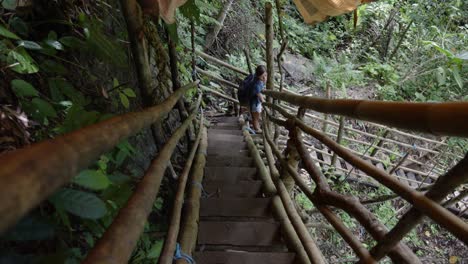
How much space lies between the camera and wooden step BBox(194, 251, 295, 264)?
5.49ft

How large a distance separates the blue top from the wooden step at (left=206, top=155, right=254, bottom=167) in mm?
1531

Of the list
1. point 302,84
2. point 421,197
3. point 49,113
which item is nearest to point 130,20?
point 49,113

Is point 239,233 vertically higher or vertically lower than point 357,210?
lower

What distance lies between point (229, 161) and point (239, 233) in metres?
1.41

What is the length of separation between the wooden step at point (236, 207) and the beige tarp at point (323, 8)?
1.21m

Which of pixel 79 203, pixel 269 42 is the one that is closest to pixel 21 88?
pixel 79 203

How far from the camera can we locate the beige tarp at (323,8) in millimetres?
2076

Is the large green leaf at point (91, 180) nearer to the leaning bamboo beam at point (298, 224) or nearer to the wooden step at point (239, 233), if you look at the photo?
the leaning bamboo beam at point (298, 224)

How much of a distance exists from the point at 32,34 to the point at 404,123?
1.51 m

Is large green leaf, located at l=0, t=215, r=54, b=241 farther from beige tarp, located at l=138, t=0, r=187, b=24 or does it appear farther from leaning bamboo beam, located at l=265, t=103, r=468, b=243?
beige tarp, located at l=138, t=0, r=187, b=24

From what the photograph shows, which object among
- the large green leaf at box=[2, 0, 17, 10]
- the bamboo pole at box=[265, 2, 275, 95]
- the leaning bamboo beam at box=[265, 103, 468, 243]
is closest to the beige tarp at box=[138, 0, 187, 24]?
the large green leaf at box=[2, 0, 17, 10]

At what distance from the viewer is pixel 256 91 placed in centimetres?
469

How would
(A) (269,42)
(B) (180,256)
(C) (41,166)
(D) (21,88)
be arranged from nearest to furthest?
(C) (41,166)
(D) (21,88)
(B) (180,256)
(A) (269,42)

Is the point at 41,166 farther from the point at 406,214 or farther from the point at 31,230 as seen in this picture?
the point at 406,214
